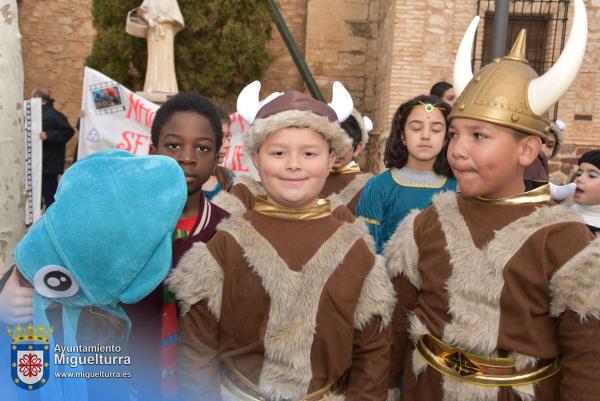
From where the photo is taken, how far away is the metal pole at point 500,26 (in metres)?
4.48

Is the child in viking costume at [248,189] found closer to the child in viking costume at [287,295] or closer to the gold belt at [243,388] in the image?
the child in viking costume at [287,295]

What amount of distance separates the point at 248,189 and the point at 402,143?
38.7 inches

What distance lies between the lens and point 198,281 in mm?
1624

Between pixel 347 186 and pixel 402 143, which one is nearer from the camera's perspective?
pixel 402 143

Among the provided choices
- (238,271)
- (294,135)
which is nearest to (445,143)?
(294,135)

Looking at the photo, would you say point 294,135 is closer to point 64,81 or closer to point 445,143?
point 445,143

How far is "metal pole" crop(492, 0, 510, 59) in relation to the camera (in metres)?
4.48

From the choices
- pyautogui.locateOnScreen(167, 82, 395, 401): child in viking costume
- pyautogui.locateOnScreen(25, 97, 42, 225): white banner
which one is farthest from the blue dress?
pyautogui.locateOnScreen(25, 97, 42, 225): white banner

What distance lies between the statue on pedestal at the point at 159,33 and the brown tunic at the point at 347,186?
17.4 ft

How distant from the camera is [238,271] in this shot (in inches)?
65.2

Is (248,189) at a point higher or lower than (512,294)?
higher

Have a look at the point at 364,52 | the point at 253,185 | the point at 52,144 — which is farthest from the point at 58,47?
the point at 253,185

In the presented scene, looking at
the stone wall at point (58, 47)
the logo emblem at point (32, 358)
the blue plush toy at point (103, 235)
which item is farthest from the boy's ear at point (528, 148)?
the stone wall at point (58, 47)

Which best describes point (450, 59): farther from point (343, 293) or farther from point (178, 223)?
point (343, 293)
